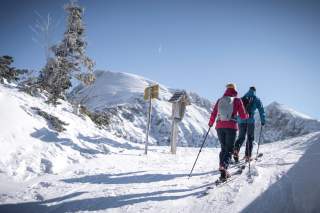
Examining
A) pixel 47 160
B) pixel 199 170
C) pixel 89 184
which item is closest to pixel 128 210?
pixel 89 184

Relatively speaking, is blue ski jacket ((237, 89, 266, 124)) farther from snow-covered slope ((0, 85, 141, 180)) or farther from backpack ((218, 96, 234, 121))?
snow-covered slope ((0, 85, 141, 180))

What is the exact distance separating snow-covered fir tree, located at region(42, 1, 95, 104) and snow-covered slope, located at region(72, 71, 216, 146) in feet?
214

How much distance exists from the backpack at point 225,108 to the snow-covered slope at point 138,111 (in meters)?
78.6

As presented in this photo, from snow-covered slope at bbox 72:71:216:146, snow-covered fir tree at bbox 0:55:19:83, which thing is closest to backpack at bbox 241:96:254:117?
snow-covered fir tree at bbox 0:55:19:83

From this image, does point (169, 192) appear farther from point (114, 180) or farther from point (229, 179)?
point (114, 180)

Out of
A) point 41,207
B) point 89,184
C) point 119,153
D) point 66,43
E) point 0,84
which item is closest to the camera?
point 41,207

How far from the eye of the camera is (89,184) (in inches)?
298

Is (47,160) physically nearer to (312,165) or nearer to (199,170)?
(199,170)

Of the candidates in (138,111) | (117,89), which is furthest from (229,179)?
(117,89)

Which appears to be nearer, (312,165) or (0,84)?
(312,165)

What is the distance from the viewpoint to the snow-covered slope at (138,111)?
317ft

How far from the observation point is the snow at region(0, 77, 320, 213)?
5.48 metres

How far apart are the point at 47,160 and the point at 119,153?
3803 mm

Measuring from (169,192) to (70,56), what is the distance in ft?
51.9
